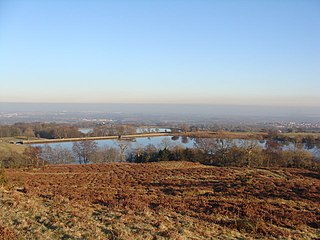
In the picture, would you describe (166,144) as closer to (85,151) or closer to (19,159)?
(85,151)

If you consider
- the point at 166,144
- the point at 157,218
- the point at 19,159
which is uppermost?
the point at 157,218

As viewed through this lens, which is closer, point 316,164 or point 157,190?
point 157,190

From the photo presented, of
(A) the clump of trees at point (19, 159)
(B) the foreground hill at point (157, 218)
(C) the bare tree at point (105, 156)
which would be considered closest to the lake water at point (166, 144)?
(C) the bare tree at point (105, 156)

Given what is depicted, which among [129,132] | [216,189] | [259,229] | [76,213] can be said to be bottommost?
[129,132]

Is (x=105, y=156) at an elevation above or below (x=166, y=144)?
below

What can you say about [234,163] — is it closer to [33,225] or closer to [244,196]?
[244,196]

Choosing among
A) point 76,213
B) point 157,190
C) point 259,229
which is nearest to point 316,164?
point 157,190

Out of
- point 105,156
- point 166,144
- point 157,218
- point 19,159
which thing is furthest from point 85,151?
point 157,218

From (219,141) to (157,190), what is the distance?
49.4 m

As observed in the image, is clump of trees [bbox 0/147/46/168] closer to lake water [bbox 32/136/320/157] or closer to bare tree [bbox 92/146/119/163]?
bare tree [bbox 92/146/119/163]

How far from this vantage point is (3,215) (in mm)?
9289

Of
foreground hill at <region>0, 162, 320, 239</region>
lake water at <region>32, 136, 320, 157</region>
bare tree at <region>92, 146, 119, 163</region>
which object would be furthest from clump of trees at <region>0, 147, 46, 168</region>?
foreground hill at <region>0, 162, 320, 239</region>

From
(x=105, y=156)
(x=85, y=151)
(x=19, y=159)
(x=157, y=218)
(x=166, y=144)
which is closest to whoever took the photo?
(x=157, y=218)

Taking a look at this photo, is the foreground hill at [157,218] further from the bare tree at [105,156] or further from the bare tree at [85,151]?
the bare tree at [85,151]
